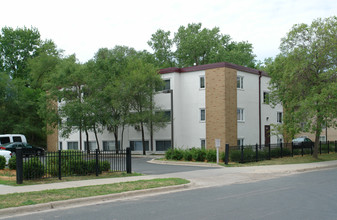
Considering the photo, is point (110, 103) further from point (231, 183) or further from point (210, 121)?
point (231, 183)

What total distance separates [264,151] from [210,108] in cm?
769

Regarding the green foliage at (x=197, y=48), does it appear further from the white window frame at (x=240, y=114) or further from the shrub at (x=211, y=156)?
the shrub at (x=211, y=156)

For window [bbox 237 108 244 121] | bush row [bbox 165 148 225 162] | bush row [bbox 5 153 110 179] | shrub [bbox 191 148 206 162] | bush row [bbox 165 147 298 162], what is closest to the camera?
bush row [bbox 5 153 110 179]

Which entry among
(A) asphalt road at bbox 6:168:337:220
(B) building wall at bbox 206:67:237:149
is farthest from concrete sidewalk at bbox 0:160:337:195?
(B) building wall at bbox 206:67:237:149

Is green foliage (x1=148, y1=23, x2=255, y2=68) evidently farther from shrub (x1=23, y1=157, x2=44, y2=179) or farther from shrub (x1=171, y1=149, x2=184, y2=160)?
shrub (x1=23, y1=157, x2=44, y2=179)

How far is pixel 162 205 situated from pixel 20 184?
6.06 metres

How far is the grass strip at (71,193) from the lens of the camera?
944 cm

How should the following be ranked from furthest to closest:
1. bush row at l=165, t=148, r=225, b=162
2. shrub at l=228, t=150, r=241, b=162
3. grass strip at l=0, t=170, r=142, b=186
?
bush row at l=165, t=148, r=225, b=162
shrub at l=228, t=150, r=241, b=162
grass strip at l=0, t=170, r=142, b=186

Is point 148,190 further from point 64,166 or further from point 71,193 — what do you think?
point 64,166

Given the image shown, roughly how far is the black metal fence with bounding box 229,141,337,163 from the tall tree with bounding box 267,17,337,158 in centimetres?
212

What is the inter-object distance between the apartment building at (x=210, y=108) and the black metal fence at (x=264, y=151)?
136 inches

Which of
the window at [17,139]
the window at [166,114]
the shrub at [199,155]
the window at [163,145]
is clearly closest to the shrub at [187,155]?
the shrub at [199,155]

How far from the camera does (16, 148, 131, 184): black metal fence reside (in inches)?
537

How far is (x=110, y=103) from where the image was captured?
33.0m
